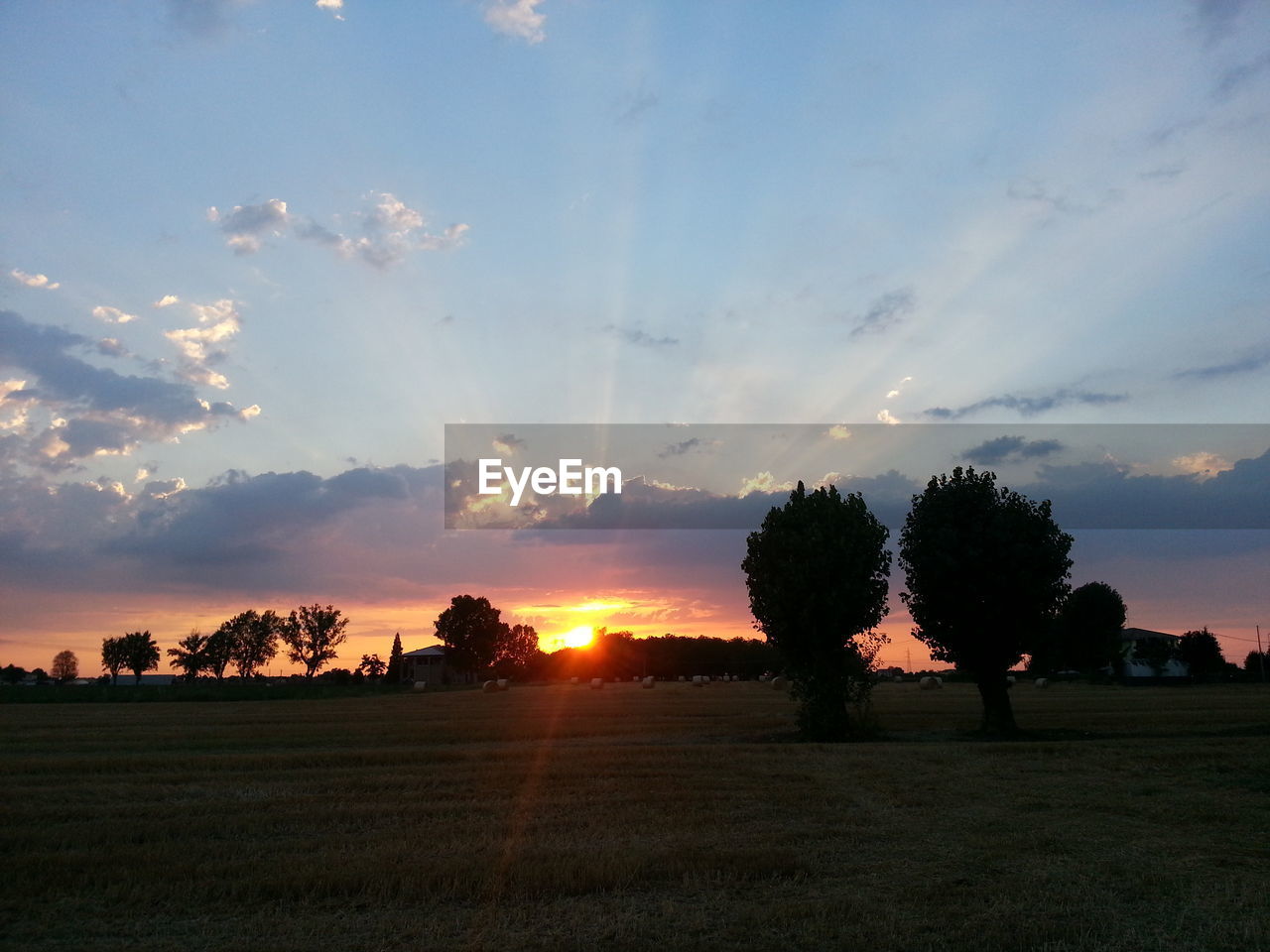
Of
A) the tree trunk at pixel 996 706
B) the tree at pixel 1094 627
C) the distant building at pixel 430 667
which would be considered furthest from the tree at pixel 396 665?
the tree trunk at pixel 996 706

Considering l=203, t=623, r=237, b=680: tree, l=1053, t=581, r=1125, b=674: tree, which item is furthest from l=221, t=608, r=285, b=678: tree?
l=1053, t=581, r=1125, b=674: tree

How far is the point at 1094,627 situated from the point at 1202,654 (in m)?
12.1

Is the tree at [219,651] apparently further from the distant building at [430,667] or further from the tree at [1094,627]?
the tree at [1094,627]

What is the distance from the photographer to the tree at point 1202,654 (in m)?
112

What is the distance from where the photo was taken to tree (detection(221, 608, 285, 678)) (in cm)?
19312

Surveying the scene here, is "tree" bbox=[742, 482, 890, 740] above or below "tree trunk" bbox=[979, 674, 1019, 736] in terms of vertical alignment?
above

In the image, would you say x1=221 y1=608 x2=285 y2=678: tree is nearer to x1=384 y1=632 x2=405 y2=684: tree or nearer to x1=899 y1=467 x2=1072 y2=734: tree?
x1=384 y1=632 x2=405 y2=684: tree

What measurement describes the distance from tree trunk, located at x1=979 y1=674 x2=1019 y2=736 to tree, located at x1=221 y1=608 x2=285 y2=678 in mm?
183331

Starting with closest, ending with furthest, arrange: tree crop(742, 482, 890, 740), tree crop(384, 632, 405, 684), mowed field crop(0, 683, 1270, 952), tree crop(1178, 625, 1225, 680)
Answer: mowed field crop(0, 683, 1270, 952) < tree crop(742, 482, 890, 740) < tree crop(1178, 625, 1225, 680) < tree crop(384, 632, 405, 684)

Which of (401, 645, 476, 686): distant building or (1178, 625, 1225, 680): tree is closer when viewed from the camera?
(1178, 625, 1225, 680): tree

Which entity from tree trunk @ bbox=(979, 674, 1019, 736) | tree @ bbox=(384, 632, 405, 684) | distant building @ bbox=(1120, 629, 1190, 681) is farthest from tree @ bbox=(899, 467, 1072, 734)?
tree @ bbox=(384, 632, 405, 684)

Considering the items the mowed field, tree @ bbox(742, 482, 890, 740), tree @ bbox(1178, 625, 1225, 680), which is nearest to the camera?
the mowed field

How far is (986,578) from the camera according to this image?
32250mm

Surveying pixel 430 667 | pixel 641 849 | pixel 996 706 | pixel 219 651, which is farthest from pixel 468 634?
pixel 641 849
